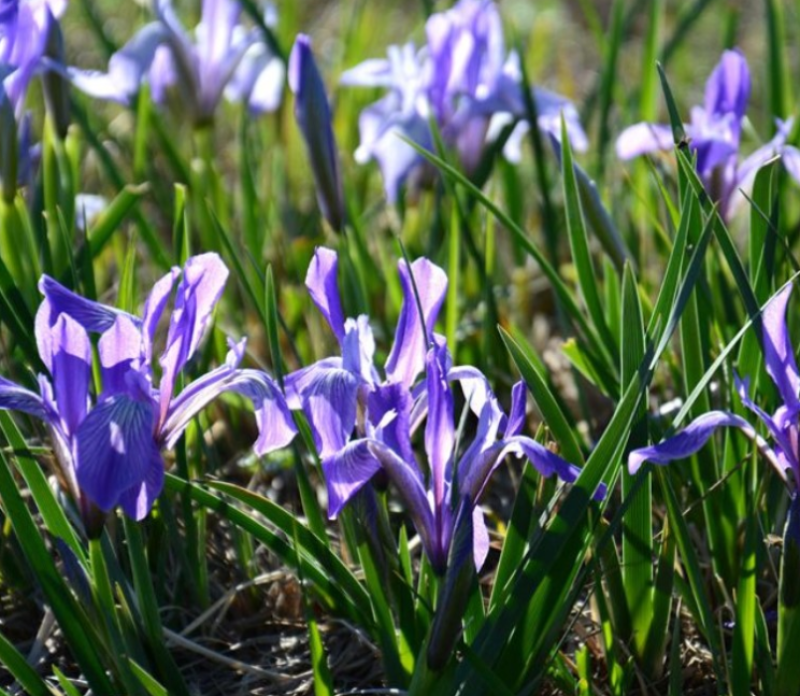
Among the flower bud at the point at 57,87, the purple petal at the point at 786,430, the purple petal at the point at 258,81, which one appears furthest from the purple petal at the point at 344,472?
the purple petal at the point at 258,81

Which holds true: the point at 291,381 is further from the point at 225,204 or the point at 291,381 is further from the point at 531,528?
the point at 225,204

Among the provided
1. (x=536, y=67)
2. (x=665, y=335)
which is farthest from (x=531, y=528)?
(x=536, y=67)

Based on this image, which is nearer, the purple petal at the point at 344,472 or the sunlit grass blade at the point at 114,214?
the purple petal at the point at 344,472

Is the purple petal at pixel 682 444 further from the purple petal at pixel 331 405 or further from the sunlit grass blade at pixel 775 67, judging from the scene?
the sunlit grass blade at pixel 775 67

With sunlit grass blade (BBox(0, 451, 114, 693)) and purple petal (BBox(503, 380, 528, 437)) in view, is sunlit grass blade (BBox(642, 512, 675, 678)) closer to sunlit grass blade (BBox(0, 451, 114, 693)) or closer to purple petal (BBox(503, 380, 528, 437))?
purple petal (BBox(503, 380, 528, 437))

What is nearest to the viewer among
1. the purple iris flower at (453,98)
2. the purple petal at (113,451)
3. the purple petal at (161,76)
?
the purple petal at (113,451)
